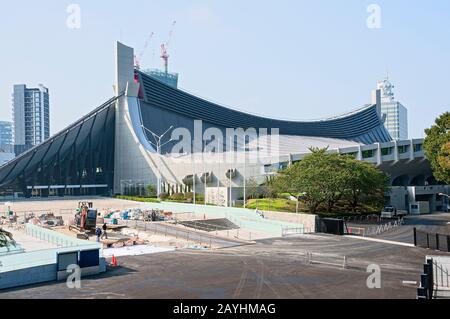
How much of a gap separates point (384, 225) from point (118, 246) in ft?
91.9

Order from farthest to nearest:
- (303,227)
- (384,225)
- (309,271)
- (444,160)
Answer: (444,160), (384,225), (303,227), (309,271)

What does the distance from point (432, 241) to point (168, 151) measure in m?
62.8

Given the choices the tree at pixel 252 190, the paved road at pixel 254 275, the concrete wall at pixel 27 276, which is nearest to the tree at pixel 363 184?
the tree at pixel 252 190

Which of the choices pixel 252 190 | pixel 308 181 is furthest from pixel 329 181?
pixel 252 190

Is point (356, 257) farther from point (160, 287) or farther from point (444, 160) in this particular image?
point (444, 160)

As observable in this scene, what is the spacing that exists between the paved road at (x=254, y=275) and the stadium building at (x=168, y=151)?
30826mm

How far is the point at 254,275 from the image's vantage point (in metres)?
23.5

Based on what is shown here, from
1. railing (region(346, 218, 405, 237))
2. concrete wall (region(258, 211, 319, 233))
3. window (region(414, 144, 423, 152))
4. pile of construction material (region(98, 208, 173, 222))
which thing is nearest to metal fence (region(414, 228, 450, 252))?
railing (region(346, 218, 405, 237))

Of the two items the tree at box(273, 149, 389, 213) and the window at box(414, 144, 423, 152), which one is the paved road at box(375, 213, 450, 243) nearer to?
the tree at box(273, 149, 389, 213)

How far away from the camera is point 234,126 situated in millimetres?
106125

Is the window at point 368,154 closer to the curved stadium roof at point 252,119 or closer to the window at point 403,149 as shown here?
the window at point 403,149

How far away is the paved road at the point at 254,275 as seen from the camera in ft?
65.5

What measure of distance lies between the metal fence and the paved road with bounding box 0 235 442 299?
4.93ft
